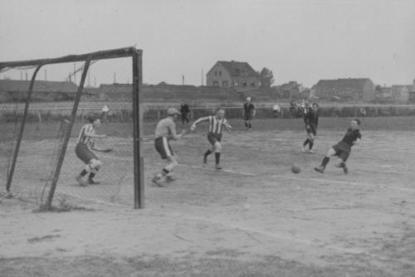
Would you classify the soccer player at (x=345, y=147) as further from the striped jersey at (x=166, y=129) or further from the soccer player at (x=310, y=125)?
the soccer player at (x=310, y=125)

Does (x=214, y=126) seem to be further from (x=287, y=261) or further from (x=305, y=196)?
(x=287, y=261)

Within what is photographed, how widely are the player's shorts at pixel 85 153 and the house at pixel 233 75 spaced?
98.7m

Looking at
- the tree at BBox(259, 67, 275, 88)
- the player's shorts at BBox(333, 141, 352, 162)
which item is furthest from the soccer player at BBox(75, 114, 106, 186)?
the tree at BBox(259, 67, 275, 88)

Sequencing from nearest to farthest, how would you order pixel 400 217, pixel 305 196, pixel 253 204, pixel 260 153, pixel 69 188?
pixel 400 217, pixel 253 204, pixel 305 196, pixel 69 188, pixel 260 153

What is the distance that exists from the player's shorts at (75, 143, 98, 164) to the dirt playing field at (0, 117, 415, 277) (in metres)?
0.56

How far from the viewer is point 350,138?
47.8ft

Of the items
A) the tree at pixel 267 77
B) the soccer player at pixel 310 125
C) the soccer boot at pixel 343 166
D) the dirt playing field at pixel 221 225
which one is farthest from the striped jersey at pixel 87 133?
the tree at pixel 267 77

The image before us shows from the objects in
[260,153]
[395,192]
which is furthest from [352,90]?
[395,192]

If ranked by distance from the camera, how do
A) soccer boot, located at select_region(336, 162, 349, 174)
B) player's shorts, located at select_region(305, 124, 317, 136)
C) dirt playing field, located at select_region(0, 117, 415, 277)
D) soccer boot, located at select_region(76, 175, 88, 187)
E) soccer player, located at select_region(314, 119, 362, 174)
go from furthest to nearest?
player's shorts, located at select_region(305, 124, 317, 136)
soccer player, located at select_region(314, 119, 362, 174)
soccer boot, located at select_region(336, 162, 349, 174)
soccer boot, located at select_region(76, 175, 88, 187)
dirt playing field, located at select_region(0, 117, 415, 277)

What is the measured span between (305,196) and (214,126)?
554 cm

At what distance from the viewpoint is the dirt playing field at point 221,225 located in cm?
600

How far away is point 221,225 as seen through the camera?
7980mm

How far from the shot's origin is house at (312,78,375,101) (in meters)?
120

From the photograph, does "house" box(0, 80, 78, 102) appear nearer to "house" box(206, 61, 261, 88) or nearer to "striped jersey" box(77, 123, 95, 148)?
"striped jersey" box(77, 123, 95, 148)
